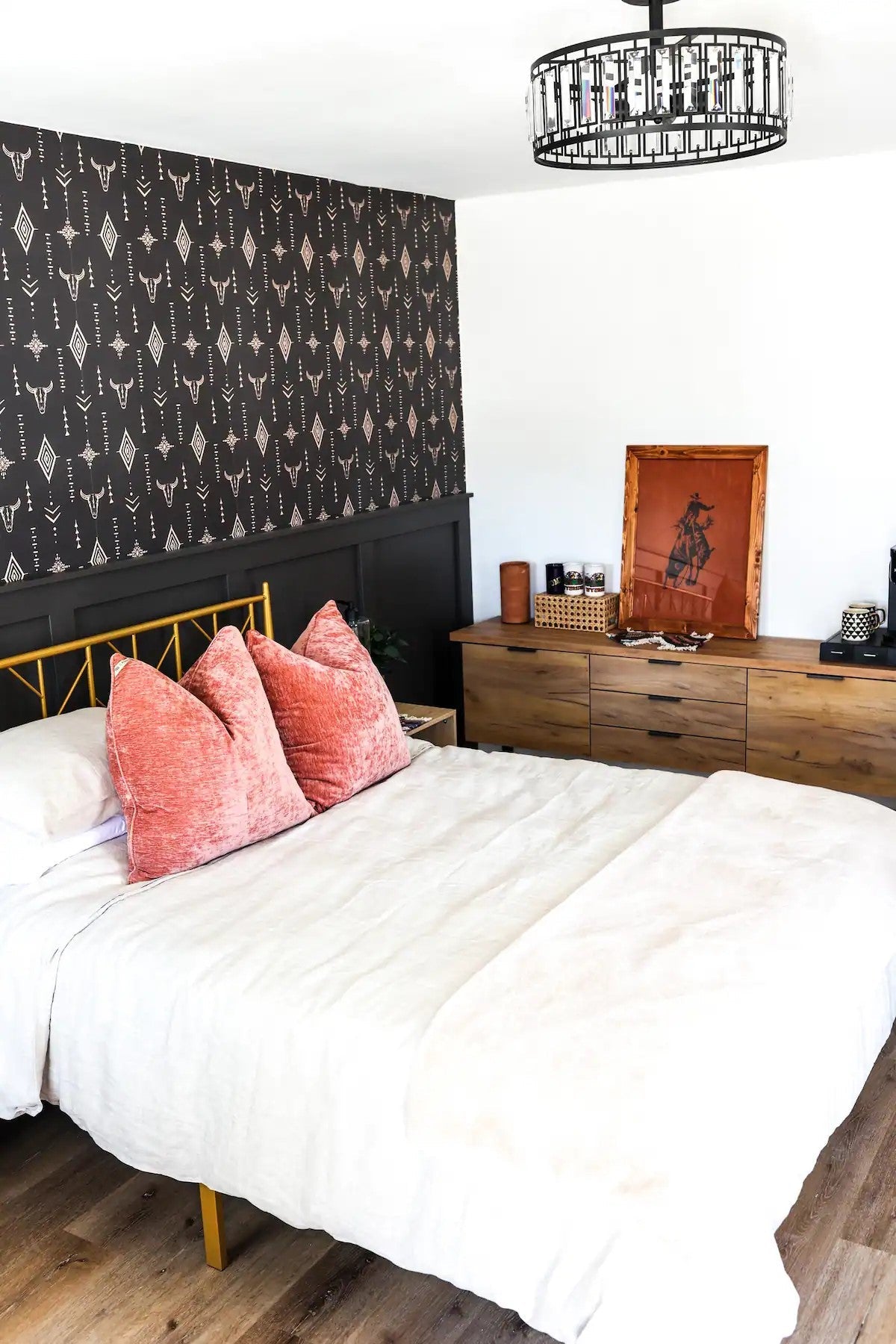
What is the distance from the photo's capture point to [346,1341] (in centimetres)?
215

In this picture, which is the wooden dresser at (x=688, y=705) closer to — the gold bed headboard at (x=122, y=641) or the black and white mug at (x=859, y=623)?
the black and white mug at (x=859, y=623)

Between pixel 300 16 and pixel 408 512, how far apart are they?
2.45 meters

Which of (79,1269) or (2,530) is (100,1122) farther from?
(2,530)

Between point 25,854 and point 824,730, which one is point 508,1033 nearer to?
point 25,854

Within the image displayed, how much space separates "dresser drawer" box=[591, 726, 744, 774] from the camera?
4.30 meters

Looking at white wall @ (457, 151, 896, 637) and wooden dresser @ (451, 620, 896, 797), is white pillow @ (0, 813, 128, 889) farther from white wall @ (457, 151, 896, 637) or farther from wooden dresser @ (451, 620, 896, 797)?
white wall @ (457, 151, 896, 637)

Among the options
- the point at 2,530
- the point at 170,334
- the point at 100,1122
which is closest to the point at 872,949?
the point at 100,1122

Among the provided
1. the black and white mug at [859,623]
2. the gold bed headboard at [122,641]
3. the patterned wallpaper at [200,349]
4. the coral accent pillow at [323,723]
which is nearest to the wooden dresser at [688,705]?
the black and white mug at [859,623]

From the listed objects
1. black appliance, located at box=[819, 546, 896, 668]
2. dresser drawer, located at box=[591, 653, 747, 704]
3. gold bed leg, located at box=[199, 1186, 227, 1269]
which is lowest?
gold bed leg, located at box=[199, 1186, 227, 1269]

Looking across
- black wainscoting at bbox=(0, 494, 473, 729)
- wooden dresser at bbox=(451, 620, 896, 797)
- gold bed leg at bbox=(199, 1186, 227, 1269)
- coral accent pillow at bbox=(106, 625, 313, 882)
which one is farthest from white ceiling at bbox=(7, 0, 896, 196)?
gold bed leg at bbox=(199, 1186, 227, 1269)

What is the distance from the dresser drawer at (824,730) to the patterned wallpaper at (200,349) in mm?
1594

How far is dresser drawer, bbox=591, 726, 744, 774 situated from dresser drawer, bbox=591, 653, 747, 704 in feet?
0.52

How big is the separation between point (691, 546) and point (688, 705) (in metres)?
0.66

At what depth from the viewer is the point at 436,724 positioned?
4.21m
